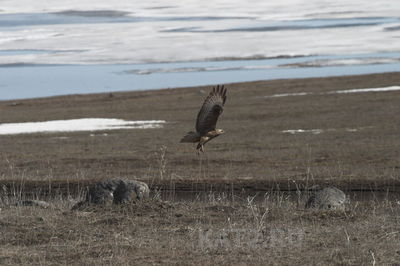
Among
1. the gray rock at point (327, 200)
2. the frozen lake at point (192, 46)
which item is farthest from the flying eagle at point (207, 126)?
the frozen lake at point (192, 46)

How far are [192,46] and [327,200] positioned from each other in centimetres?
4400

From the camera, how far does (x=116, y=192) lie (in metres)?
11.5

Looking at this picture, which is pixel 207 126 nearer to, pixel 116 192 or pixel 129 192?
pixel 129 192

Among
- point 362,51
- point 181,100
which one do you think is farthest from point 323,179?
point 362,51

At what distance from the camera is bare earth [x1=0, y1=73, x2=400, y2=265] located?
8812 millimetres

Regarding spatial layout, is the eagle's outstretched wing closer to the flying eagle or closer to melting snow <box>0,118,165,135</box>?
the flying eagle

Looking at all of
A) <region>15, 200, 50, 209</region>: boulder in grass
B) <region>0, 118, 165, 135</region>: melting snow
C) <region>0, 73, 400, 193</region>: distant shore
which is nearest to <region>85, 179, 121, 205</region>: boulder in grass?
<region>15, 200, 50, 209</region>: boulder in grass

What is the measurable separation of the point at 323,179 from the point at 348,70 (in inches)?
1196

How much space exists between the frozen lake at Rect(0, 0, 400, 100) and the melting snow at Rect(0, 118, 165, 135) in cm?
1071

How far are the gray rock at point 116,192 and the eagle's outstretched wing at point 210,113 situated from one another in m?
1.06

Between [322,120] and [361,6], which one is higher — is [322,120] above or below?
above

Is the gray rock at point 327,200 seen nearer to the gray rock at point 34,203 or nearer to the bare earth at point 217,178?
the bare earth at point 217,178

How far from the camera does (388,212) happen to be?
1095 centimetres

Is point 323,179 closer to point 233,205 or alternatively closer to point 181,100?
point 233,205
